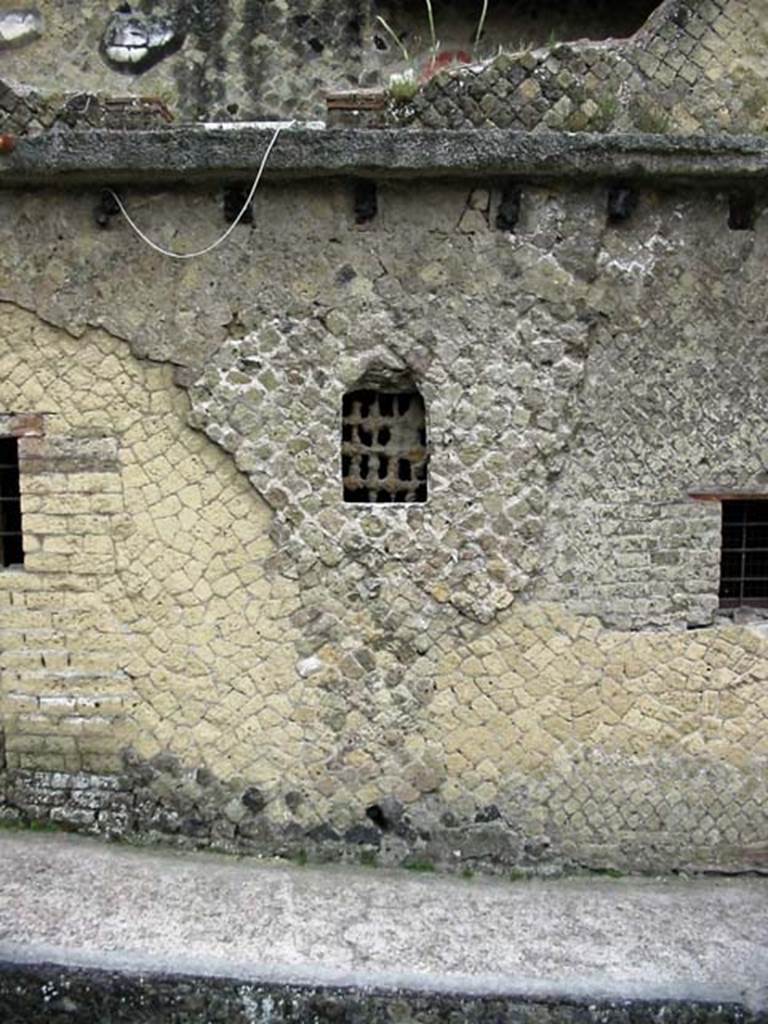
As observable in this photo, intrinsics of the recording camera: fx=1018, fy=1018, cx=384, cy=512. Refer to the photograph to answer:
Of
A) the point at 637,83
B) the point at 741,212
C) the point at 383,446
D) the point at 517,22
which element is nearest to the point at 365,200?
the point at 383,446

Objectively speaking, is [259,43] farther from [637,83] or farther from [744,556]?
[744,556]

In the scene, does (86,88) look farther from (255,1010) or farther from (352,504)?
(255,1010)

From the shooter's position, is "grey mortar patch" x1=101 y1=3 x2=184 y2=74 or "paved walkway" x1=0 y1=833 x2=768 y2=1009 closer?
"paved walkway" x1=0 y1=833 x2=768 y2=1009

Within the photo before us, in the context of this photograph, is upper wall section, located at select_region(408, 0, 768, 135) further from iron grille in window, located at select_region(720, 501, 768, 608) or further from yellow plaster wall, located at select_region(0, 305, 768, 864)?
yellow plaster wall, located at select_region(0, 305, 768, 864)

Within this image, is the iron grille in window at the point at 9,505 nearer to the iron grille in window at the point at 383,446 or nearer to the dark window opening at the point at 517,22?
the iron grille in window at the point at 383,446

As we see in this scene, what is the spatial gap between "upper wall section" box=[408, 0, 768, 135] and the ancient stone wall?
0.40 m

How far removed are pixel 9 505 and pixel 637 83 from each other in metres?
4.44

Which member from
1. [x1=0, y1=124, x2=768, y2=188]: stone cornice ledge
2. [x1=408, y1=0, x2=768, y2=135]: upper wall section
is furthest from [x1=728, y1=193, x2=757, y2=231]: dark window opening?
[x1=408, y1=0, x2=768, y2=135]: upper wall section

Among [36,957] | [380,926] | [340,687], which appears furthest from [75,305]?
[380,926]

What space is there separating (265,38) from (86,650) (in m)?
4.75

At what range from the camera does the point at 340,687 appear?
602cm

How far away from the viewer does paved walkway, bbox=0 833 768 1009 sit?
16.2ft

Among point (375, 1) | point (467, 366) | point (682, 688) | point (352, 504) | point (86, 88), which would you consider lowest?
point (682, 688)

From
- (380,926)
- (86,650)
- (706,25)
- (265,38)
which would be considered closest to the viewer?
(380,926)
